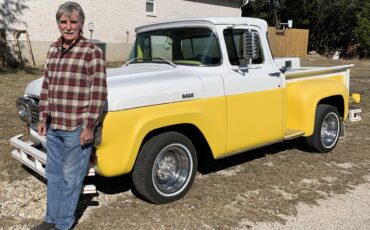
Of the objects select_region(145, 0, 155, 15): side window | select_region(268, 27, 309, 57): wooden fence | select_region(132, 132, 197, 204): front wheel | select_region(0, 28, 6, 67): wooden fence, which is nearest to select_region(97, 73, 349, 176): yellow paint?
select_region(132, 132, 197, 204): front wheel

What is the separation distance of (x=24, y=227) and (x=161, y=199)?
4.42 feet

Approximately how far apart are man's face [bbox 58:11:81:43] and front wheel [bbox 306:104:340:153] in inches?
162

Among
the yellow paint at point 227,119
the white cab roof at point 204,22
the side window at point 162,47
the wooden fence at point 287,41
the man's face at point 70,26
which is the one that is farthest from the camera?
the wooden fence at point 287,41

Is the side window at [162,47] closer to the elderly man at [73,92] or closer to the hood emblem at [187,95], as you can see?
the hood emblem at [187,95]

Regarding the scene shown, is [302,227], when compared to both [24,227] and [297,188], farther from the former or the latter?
[24,227]

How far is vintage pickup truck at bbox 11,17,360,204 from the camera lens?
4195 mm

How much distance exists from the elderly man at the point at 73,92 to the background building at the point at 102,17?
10206 millimetres

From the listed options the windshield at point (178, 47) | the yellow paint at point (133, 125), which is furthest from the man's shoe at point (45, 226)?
the windshield at point (178, 47)

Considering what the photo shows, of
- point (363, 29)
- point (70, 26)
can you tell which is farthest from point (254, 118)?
point (363, 29)

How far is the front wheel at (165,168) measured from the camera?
14.6 feet

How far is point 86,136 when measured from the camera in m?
3.60

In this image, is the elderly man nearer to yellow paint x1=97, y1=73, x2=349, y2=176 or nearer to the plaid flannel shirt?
the plaid flannel shirt

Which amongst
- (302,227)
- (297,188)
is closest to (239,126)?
(297,188)

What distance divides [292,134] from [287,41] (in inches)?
916
